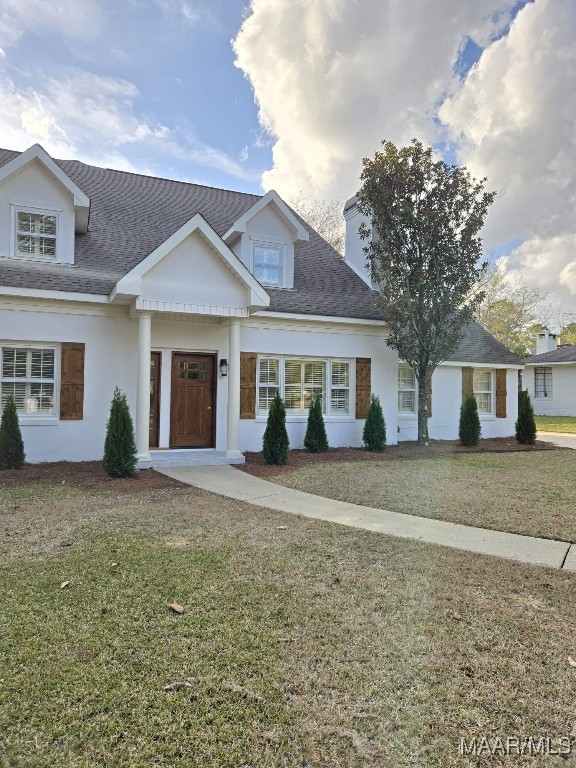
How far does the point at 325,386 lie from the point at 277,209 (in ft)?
16.0

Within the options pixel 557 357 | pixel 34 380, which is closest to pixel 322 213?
pixel 557 357

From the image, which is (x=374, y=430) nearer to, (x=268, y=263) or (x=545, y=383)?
(x=268, y=263)

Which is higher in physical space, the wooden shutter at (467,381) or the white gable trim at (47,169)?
the white gable trim at (47,169)

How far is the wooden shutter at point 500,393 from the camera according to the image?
16.0 meters

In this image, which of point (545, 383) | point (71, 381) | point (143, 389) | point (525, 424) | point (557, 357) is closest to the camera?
point (143, 389)

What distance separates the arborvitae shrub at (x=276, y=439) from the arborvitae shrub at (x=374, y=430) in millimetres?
2940

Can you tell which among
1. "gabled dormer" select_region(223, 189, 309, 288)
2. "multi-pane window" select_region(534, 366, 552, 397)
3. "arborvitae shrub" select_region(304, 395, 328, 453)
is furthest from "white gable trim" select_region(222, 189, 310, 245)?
"multi-pane window" select_region(534, 366, 552, 397)

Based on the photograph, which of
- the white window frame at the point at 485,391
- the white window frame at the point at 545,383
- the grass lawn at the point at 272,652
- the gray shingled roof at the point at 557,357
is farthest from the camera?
the white window frame at the point at 545,383

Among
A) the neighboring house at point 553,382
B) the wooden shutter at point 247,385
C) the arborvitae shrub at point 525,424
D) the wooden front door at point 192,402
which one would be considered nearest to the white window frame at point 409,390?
the arborvitae shrub at point 525,424

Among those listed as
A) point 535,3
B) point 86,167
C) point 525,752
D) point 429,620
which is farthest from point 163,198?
point 525,752

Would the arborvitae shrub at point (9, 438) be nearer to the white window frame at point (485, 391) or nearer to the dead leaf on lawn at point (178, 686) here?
the dead leaf on lawn at point (178, 686)

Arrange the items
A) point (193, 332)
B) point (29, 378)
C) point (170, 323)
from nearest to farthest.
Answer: point (29, 378), point (170, 323), point (193, 332)

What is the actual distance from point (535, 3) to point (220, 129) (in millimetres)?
7237

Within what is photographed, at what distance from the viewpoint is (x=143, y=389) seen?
948 centimetres
